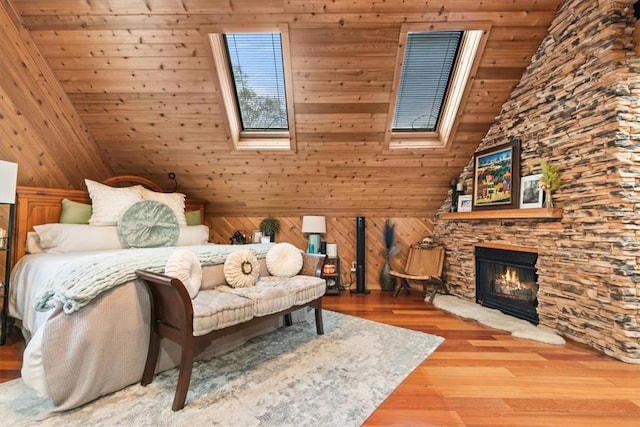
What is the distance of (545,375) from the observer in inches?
80.9

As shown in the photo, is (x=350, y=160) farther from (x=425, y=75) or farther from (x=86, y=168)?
(x=86, y=168)

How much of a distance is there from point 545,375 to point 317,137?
287 centimetres

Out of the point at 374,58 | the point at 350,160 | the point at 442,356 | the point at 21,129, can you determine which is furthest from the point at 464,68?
the point at 21,129

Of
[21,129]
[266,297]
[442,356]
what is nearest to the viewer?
[266,297]

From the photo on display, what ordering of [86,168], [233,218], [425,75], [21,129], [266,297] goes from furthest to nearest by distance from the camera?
[233,218], [86,168], [425,75], [21,129], [266,297]

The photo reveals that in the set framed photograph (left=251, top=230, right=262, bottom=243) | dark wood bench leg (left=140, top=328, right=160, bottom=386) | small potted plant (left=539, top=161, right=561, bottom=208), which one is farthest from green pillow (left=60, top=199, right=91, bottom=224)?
small potted plant (left=539, top=161, right=561, bottom=208)

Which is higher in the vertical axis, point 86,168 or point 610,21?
point 610,21

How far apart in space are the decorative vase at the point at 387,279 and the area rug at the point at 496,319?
0.67m

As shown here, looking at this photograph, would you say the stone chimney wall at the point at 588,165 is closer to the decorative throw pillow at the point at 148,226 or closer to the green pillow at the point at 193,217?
the decorative throw pillow at the point at 148,226

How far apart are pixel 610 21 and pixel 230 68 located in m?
3.21

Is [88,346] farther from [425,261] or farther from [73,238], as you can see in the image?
[425,261]

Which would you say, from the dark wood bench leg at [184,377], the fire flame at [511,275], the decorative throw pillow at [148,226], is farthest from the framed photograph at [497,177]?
the decorative throw pillow at [148,226]

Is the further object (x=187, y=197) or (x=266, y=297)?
(x=187, y=197)

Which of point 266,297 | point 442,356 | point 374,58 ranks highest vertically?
point 374,58
